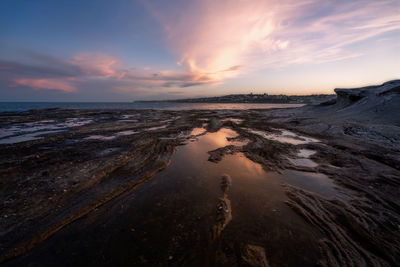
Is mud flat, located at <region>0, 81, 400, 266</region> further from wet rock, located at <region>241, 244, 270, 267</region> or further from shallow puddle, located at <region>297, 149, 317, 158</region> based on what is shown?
shallow puddle, located at <region>297, 149, 317, 158</region>

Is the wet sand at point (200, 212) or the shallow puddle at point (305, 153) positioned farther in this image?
the shallow puddle at point (305, 153)

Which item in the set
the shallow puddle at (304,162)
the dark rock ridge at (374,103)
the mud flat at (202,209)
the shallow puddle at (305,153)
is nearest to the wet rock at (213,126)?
the mud flat at (202,209)

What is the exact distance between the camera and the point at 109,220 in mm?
4555

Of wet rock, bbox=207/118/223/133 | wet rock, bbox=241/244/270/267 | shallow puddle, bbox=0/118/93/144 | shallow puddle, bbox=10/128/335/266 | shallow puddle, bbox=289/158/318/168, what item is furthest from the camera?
wet rock, bbox=207/118/223/133

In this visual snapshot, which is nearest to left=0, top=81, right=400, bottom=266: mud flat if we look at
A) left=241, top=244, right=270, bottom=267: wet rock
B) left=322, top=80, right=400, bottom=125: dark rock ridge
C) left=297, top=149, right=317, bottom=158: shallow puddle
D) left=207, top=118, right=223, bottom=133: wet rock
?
left=241, top=244, right=270, bottom=267: wet rock

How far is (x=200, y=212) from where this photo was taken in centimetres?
487

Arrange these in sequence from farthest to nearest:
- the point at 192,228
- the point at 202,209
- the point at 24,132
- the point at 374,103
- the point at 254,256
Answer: the point at 374,103 → the point at 24,132 → the point at 202,209 → the point at 192,228 → the point at 254,256

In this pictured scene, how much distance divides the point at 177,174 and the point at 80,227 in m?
4.04

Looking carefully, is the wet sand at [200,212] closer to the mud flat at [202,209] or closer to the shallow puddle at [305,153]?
the mud flat at [202,209]

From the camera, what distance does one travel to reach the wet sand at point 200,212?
346cm

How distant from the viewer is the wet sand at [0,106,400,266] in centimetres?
346

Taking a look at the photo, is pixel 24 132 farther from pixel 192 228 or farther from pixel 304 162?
pixel 304 162

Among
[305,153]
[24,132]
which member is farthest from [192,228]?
[24,132]

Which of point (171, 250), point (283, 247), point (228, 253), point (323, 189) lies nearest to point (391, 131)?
point (323, 189)
